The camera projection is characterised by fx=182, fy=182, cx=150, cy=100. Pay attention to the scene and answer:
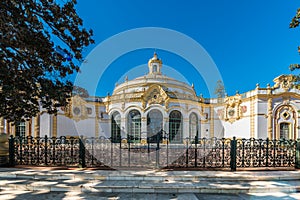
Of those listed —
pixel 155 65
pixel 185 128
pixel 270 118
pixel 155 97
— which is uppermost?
pixel 155 65

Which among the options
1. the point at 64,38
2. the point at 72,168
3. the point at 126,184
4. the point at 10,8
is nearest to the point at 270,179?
the point at 126,184

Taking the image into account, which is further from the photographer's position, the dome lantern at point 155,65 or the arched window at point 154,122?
the dome lantern at point 155,65

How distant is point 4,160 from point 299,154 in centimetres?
1299

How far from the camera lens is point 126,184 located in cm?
612

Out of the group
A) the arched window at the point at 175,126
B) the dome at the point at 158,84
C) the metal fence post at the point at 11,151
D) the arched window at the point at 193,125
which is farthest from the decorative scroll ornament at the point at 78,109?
the metal fence post at the point at 11,151

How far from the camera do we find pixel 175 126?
74.5 feet

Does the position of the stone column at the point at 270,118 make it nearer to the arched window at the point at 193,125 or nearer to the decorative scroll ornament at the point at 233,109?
the decorative scroll ornament at the point at 233,109

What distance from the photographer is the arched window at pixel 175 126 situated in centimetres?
2252

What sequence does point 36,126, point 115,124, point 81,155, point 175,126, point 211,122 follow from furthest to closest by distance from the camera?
point 211,122 → point 115,124 → point 175,126 → point 36,126 → point 81,155

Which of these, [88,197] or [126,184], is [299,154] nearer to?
[126,184]

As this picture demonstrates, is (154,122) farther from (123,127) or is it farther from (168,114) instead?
(123,127)

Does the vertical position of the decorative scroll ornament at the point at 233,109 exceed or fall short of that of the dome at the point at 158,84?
it falls short

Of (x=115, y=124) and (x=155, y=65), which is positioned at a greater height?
(x=155, y=65)

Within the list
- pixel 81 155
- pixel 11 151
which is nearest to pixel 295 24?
pixel 81 155
